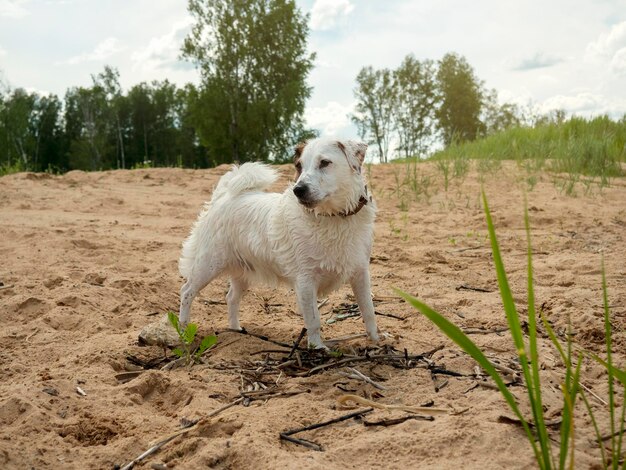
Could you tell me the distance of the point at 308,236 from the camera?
4.29 metres

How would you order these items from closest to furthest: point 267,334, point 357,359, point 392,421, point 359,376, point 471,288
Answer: point 392,421 < point 359,376 < point 357,359 < point 267,334 < point 471,288

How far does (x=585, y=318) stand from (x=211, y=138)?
106 ft

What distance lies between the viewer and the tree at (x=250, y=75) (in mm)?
33156

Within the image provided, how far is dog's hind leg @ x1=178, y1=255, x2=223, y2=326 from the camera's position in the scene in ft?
16.0

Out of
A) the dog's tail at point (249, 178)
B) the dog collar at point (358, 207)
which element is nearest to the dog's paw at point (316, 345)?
the dog collar at point (358, 207)

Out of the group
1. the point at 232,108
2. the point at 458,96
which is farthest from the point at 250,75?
the point at 458,96

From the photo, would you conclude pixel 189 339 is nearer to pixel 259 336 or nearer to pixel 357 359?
pixel 259 336

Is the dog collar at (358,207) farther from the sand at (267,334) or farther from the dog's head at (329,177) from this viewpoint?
the sand at (267,334)

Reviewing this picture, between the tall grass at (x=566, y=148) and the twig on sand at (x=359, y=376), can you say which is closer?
the twig on sand at (x=359, y=376)

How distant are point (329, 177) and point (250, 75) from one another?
1255 inches

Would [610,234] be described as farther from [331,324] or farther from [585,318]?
[331,324]

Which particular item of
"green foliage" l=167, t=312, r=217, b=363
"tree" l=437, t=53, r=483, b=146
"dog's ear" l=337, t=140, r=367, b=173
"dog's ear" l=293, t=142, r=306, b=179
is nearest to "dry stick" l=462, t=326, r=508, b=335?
"dog's ear" l=337, t=140, r=367, b=173

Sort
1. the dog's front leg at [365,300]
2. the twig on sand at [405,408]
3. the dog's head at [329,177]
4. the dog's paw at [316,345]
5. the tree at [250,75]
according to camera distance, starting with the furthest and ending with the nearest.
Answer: the tree at [250,75]
the dog's front leg at [365,300]
the dog's paw at [316,345]
the dog's head at [329,177]
the twig on sand at [405,408]

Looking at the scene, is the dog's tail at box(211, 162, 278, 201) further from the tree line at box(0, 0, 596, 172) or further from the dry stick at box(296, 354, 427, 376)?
the tree line at box(0, 0, 596, 172)
